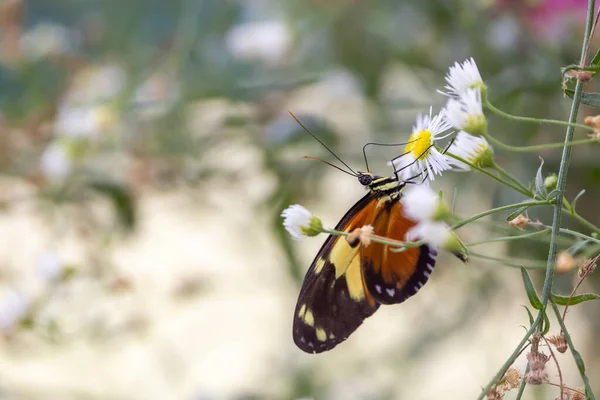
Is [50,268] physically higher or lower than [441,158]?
higher

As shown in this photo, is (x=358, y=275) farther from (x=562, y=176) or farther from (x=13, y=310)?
(x=13, y=310)

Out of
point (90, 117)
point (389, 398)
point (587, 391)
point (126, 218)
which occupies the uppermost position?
point (90, 117)

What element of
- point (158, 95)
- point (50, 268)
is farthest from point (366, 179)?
point (158, 95)

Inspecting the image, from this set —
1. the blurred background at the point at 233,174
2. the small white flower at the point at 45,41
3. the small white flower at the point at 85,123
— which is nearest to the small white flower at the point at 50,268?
the blurred background at the point at 233,174

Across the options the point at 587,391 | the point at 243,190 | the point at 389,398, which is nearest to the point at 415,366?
the point at 389,398

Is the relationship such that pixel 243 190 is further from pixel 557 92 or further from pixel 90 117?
pixel 557 92

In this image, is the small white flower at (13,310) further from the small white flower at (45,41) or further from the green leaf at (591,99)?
the green leaf at (591,99)
